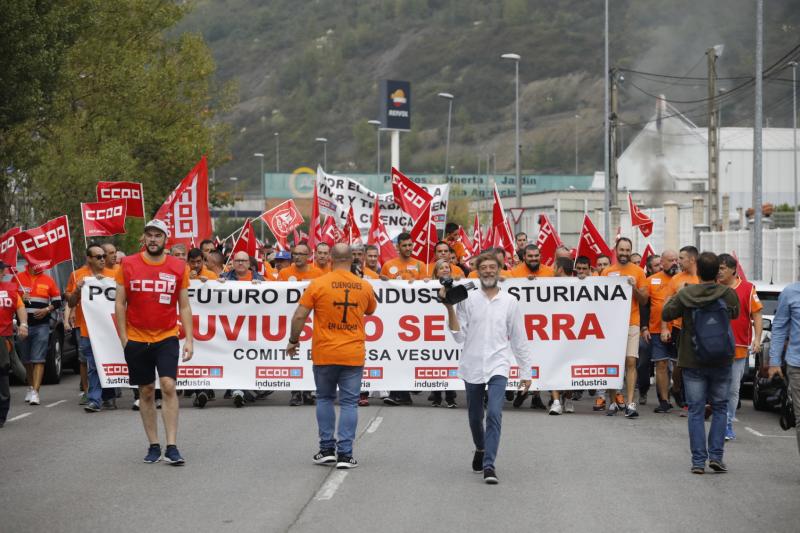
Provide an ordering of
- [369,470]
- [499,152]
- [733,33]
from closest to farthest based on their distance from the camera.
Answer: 1. [369,470]
2. [733,33]
3. [499,152]

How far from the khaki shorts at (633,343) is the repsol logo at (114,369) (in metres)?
5.95

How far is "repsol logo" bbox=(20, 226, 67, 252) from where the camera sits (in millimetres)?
16062

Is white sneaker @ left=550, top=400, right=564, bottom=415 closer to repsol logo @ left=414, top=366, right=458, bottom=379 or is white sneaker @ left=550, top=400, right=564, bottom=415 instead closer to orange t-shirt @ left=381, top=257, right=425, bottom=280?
repsol logo @ left=414, top=366, right=458, bottom=379

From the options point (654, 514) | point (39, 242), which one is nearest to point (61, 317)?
point (39, 242)

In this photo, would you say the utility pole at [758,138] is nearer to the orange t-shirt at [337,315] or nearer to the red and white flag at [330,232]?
the red and white flag at [330,232]

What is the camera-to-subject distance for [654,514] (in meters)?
8.24

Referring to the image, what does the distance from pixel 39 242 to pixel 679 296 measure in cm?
927

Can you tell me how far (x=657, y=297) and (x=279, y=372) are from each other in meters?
4.69

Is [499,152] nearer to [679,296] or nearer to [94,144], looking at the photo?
[94,144]

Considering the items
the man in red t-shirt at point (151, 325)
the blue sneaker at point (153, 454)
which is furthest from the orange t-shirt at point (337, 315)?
the blue sneaker at point (153, 454)

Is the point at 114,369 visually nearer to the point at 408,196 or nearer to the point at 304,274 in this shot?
the point at 304,274

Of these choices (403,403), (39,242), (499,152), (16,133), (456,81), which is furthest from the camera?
(456,81)

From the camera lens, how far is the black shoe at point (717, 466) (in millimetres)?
9992

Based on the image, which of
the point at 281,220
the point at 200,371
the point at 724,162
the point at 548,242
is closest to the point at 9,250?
the point at 200,371
